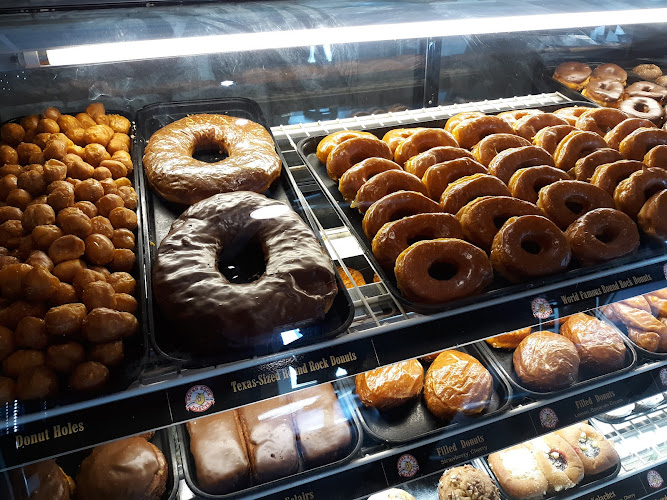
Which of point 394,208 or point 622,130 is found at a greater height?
point 622,130

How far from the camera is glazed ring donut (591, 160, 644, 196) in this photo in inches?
88.3

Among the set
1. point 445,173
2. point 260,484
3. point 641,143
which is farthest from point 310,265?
point 641,143

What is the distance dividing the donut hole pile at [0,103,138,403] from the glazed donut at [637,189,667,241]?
75.0 inches

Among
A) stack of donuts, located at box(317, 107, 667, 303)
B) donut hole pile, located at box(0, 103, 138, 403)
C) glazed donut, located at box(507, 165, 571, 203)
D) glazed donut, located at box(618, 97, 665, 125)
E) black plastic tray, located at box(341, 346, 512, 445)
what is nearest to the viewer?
donut hole pile, located at box(0, 103, 138, 403)

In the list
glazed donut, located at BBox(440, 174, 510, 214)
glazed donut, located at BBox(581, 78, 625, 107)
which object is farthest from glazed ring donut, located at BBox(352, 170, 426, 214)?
glazed donut, located at BBox(581, 78, 625, 107)

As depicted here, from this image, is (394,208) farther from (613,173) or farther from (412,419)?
(613,173)

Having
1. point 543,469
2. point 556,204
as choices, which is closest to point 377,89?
point 556,204

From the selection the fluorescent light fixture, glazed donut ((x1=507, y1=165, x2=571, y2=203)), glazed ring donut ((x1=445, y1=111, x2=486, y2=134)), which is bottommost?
glazed donut ((x1=507, y1=165, x2=571, y2=203))

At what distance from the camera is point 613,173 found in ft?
7.40

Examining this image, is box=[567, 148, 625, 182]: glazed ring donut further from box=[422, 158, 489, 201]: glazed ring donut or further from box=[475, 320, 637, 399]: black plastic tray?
box=[475, 320, 637, 399]: black plastic tray

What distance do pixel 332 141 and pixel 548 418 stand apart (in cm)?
150

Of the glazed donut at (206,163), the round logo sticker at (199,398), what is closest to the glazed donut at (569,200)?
the glazed donut at (206,163)

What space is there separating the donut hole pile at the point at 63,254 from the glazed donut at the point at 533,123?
1.86 meters

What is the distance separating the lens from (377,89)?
2748 millimetres
